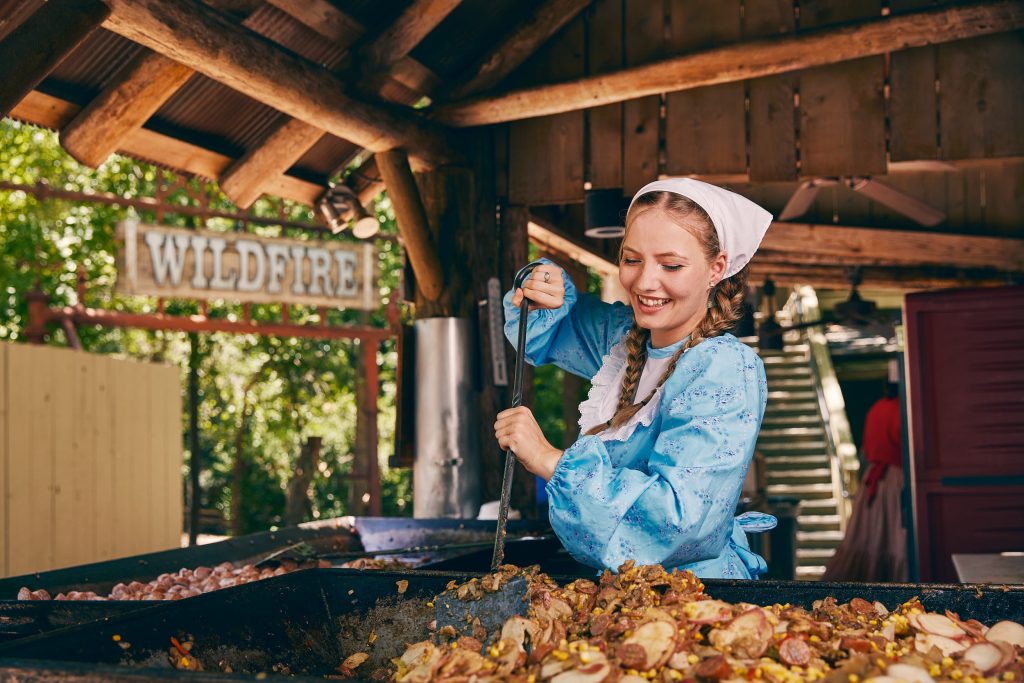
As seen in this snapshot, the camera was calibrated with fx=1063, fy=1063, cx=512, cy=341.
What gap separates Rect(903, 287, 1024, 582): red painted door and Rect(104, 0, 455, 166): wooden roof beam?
3205mm

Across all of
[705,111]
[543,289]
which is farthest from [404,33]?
[543,289]

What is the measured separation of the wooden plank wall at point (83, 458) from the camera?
19.7ft

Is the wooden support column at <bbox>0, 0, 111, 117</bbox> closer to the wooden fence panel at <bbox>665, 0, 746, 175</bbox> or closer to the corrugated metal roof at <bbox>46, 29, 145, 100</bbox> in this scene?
the corrugated metal roof at <bbox>46, 29, 145, 100</bbox>

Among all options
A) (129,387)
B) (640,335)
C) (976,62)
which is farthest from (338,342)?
(640,335)

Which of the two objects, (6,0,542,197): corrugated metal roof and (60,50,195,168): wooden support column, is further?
(6,0,542,197): corrugated metal roof

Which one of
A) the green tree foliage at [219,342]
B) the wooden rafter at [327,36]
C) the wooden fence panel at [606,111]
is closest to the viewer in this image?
the wooden rafter at [327,36]

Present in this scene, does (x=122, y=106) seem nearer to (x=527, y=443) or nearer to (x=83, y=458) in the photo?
(x=527, y=443)

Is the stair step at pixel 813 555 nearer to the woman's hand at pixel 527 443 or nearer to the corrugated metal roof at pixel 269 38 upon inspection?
the corrugated metal roof at pixel 269 38

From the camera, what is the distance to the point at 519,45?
17.4 ft

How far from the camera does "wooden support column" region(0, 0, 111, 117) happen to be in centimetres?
326

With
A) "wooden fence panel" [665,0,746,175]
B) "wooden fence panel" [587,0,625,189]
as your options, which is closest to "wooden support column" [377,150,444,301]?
"wooden fence panel" [587,0,625,189]

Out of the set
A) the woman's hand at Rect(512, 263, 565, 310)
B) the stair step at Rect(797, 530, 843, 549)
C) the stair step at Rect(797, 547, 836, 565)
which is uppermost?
the woman's hand at Rect(512, 263, 565, 310)

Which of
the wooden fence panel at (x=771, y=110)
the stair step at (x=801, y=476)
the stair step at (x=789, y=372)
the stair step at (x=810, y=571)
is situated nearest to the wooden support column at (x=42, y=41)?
the wooden fence panel at (x=771, y=110)

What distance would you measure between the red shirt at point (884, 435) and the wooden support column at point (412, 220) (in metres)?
5.01
